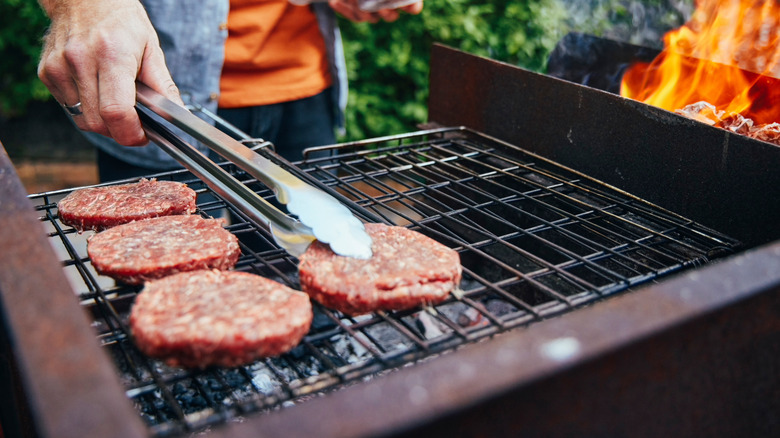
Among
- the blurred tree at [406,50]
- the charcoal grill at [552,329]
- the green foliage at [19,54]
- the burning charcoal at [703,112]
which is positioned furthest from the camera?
the blurred tree at [406,50]

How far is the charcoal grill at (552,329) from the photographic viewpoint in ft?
3.08

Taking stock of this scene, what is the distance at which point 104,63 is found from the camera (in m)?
2.05

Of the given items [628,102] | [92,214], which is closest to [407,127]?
[628,102]

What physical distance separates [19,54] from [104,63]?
15.6 ft

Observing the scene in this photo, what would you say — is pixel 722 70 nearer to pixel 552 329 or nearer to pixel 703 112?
pixel 703 112

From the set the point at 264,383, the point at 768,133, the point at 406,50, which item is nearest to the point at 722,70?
the point at 768,133

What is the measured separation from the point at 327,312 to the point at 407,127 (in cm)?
532

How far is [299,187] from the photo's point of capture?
1.70 m

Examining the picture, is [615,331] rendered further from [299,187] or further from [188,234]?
[188,234]

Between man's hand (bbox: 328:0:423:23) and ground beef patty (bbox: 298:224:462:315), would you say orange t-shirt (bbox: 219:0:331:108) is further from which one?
ground beef patty (bbox: 298:224:462:315)

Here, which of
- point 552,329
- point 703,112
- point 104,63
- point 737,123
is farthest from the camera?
point 703,112

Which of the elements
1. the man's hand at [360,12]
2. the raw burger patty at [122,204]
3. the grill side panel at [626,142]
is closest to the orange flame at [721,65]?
the grill side panel at [626,142]

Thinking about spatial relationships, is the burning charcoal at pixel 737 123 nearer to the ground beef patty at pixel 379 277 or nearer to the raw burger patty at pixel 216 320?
the ground beef patty at pixel 379 277

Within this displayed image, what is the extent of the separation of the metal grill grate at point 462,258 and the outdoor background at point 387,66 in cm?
330
